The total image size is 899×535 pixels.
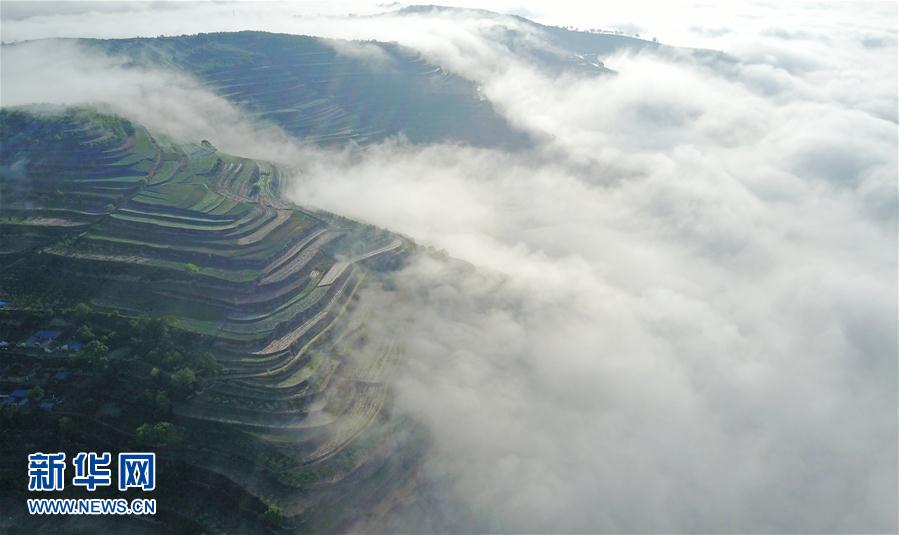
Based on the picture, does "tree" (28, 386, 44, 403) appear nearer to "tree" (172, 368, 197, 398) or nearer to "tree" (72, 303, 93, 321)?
"tree" (72, 303, 93, 321)

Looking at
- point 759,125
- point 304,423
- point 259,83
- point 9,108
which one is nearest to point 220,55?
point 259,83

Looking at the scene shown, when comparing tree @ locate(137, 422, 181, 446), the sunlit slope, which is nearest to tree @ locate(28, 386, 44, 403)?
tree @ locate(137, 422, 181, 446)

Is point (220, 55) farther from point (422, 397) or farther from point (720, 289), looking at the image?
point (720, 289)

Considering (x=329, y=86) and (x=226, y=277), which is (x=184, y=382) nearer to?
(x=226, y=277)

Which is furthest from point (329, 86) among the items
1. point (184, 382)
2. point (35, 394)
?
point (35, 394)

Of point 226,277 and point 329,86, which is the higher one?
point 329,86

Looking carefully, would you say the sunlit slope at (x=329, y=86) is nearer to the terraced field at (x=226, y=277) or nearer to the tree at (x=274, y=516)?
the terraced field at (x=226, y=277)

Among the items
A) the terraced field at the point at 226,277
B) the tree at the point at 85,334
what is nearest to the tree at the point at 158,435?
the terraced field at the point at 226,277
